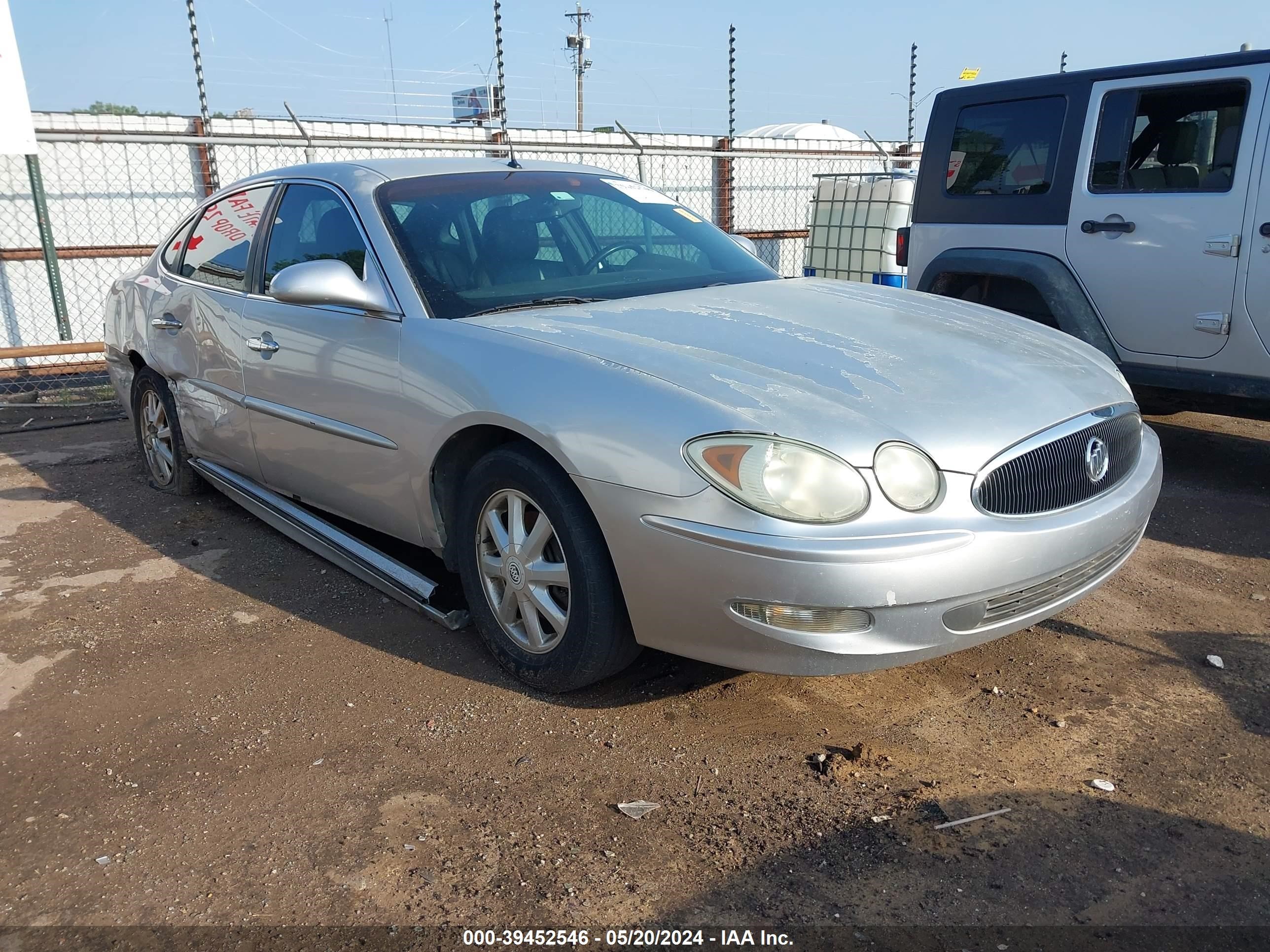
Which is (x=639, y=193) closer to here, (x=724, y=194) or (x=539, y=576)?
(x=539, y=576)

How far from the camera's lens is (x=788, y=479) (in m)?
2.56

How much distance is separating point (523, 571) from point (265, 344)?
1694 mm

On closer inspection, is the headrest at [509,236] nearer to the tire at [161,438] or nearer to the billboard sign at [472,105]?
the tire at [161,438]

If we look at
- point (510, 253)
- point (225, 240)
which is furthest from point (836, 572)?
point (225, 240)

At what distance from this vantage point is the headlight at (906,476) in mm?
2576

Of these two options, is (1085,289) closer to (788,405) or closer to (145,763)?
(788,405)

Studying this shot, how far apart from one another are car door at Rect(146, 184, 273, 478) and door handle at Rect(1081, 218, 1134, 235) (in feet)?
13.0

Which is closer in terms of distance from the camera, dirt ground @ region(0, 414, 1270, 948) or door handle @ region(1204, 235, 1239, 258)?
dirt ground @ region(0, 414, 1270, 948)

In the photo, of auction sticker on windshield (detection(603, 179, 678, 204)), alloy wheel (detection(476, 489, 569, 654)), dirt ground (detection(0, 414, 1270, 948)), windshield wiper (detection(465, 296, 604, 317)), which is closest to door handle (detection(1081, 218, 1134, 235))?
dirt ground (detection(0, 414, 1270, 948))

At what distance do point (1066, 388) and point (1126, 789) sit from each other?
3.75 feet

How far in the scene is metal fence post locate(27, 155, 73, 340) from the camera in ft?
27.8

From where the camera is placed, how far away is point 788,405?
2670 mm

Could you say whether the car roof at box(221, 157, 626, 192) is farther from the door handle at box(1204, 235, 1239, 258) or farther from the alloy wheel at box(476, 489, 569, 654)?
the door handle at box(1204, 235, 1239, 258)

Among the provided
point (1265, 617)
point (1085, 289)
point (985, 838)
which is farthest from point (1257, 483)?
point (985, 838)
